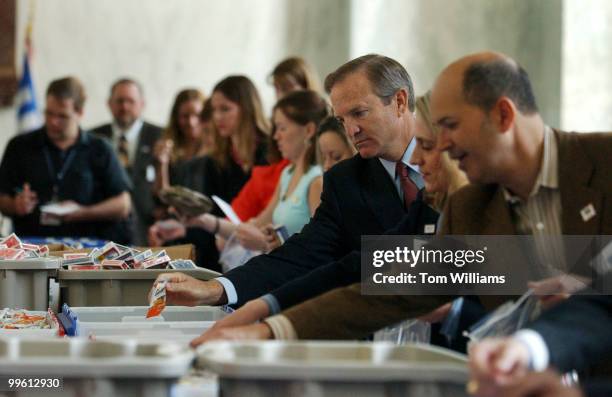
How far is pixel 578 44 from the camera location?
7340mm

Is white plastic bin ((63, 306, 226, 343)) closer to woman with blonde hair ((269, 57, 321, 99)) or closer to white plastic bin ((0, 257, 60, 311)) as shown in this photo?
white plastic bin ((0, 257, 60, 311))

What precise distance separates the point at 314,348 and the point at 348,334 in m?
0.51

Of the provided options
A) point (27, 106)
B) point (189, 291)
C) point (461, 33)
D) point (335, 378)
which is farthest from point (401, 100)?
point (27, 106)

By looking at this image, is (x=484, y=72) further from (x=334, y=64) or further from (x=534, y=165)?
(x=334, y=64)

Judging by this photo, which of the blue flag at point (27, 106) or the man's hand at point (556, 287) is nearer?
the man's hand at point (556, 287)

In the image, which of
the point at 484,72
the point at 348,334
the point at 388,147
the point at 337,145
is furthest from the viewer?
the point at 337,145

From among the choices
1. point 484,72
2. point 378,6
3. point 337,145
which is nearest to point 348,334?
point 484,72

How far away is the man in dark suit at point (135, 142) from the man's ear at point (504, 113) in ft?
21.4

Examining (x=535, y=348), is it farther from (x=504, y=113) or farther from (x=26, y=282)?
(x=26, y=282)

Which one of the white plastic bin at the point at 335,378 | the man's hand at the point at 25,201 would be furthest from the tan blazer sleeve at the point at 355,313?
the man's hand at the point at 25,201

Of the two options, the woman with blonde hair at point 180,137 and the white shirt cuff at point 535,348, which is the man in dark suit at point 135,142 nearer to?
the woman with blonde hair at point 180,137

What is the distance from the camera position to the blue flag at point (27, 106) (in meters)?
10.3

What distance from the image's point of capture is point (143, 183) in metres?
8.73

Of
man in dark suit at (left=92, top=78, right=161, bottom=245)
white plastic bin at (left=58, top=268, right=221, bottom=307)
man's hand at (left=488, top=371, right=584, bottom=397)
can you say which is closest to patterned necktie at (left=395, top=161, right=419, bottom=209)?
white plastic bin at (left=58, top=268, right=221, bottom=307)
